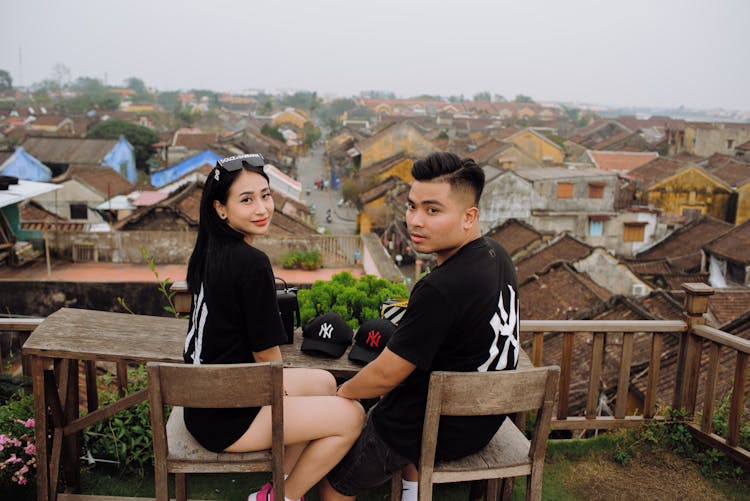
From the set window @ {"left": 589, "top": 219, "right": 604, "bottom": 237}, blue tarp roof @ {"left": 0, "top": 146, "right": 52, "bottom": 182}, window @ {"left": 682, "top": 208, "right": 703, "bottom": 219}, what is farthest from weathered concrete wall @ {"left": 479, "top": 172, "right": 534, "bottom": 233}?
blue tarp roof @ {"left": 0, "top": 146, "right": 52, "bottom": 182}

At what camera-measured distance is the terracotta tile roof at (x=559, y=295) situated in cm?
1336

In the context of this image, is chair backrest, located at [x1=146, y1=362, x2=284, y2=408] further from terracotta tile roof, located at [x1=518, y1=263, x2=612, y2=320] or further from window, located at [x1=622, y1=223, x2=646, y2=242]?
window, located at [x1=622, y1=223, x2=646, y2=242]

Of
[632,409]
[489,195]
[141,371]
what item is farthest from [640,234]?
[141,371]

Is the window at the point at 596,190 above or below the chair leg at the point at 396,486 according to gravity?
below

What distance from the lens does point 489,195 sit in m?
28.6

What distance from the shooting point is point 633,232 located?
1142 inches

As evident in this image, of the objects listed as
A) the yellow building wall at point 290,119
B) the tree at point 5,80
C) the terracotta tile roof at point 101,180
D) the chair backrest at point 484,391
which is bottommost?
the terracotta tile roof at point 101,180

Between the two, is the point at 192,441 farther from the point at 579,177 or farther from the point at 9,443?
the point at 579,177

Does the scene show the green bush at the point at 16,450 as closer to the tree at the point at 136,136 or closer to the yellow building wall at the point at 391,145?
the yellow building wall at the point at 391,145

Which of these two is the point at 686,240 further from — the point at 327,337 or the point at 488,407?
the point at 488,407

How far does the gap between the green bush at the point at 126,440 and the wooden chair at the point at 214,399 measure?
1.20 meters

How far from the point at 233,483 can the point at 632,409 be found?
7.02m

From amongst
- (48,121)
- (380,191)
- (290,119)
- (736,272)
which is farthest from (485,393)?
(290,119)

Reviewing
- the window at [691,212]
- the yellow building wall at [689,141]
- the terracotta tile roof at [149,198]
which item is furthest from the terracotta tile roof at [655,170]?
the terracotta tile roof at [149,198]
